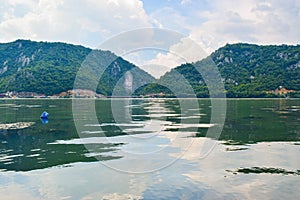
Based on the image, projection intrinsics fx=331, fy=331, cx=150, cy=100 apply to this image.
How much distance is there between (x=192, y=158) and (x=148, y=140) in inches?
302

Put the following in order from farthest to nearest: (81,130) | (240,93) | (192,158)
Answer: (240,93)
(81,130)
(192,158)

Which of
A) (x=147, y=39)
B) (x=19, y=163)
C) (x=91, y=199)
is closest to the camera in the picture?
(x=91, y=199)

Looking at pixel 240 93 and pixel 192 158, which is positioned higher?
pixel 240 93

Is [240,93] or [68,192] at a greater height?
[240,93]

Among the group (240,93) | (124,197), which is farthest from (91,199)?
(240,93)

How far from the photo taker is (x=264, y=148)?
2427cm

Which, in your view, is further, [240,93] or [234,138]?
[240,93]

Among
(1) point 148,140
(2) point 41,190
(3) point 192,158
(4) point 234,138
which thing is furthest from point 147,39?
(2) point 41,190

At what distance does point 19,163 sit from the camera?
19.8m

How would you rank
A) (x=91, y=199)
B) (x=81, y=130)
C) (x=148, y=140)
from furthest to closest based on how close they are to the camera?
(x=81, y=130)
(x=148, y=140)
(x=91, y=199)

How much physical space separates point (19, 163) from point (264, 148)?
16.8m

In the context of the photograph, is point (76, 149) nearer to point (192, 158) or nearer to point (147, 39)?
point (192, 158)

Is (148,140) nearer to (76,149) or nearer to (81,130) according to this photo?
(76,149)

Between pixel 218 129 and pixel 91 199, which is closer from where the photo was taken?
pixel 91 199
